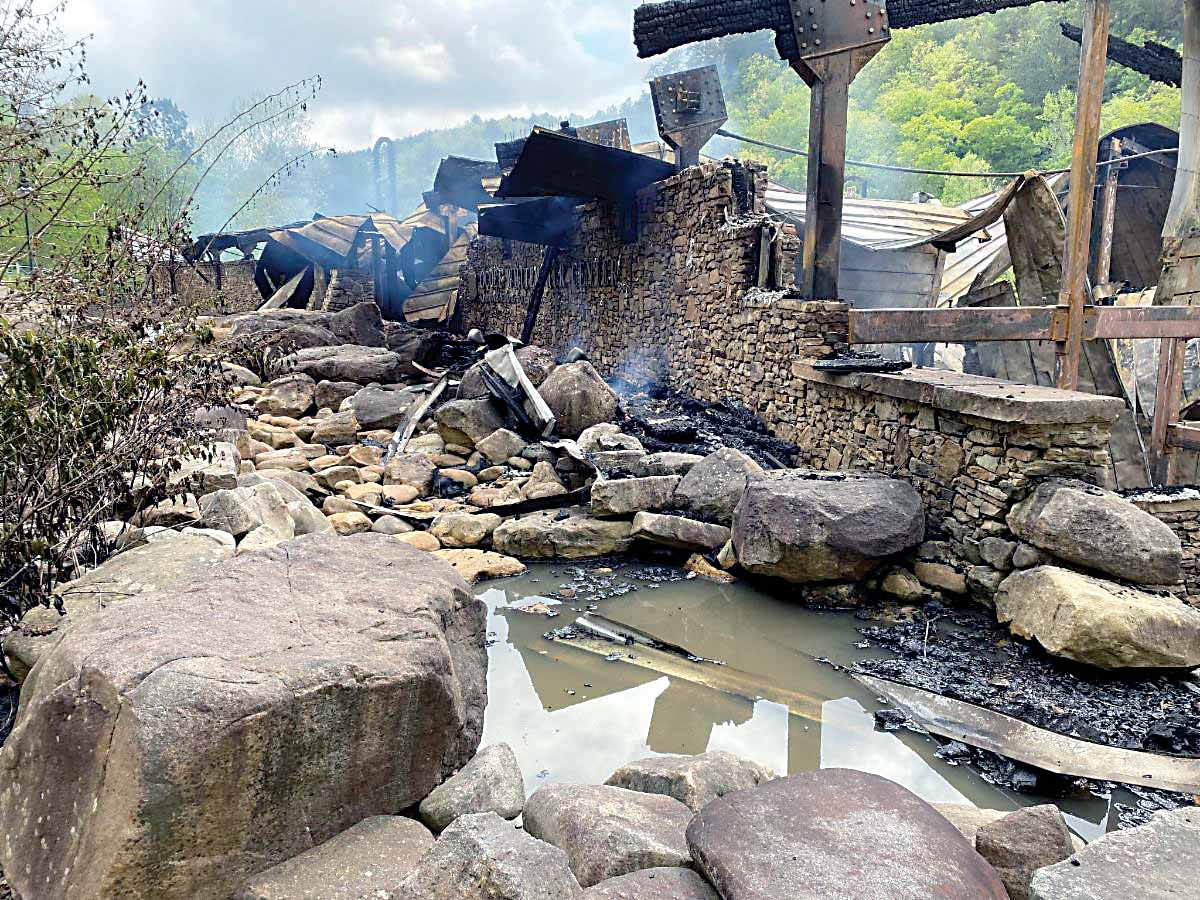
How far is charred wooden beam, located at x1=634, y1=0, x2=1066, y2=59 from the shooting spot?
6.31m

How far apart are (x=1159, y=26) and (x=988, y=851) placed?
28293 millimetres

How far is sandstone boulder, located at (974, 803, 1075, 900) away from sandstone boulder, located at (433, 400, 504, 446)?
21.0ft

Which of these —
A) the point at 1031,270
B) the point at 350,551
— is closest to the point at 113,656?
the point at 350,551

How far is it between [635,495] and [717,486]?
712mm

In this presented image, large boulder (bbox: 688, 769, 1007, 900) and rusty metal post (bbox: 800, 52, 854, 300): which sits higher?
rusty metal post (bbox: 800, 52, 854, 300)

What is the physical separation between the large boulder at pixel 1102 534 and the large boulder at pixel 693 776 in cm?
261

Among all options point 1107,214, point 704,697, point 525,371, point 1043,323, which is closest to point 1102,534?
point 704,697

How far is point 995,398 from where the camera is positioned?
4.70 m

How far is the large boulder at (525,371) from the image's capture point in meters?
8.73

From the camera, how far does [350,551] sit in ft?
10.5

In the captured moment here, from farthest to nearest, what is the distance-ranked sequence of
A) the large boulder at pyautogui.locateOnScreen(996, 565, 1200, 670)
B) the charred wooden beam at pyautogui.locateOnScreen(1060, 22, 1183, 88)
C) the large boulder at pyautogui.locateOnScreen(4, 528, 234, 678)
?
the charred wooden beam at pyautogui.locateOnScreen(1060, 22, 1183, 88) → the large boulder at pyautogui.locateOnScreen(996, 565, 1200, 670) → the large boulder at pyautogui.locateOnScreen(4, 528, 234, 678)

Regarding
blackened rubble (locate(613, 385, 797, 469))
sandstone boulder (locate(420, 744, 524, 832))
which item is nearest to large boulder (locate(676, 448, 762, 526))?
blackened rubble (locate(613, 385, 797, 469))

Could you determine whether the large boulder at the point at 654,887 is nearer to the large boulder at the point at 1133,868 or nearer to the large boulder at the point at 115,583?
the large boulder at the point at 1133,868

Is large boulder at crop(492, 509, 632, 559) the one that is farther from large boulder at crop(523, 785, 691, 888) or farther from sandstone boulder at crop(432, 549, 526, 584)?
large boulder at crop(523, 785, 691, 888)
